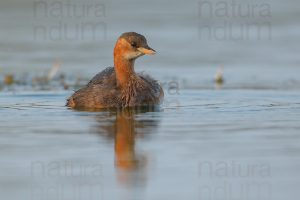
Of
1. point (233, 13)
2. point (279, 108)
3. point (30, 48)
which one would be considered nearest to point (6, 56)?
point (30, 48)

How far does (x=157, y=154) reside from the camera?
10.4m

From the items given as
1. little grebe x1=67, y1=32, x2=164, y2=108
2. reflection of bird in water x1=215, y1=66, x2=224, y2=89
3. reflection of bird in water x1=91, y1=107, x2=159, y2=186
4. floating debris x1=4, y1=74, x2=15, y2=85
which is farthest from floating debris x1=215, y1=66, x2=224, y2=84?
floating debris x1=4, y1=74, x2=15, y2=85

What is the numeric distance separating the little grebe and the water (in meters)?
0.35

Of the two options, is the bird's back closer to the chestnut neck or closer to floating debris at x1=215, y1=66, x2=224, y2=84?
the chestnut neck

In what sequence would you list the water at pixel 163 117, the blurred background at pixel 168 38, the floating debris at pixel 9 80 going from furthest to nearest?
the blurred background at pixel 168 38, the floating debris at pixel 9 80, the water at pixel 163 117

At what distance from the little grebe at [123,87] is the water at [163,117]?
13.7 inches

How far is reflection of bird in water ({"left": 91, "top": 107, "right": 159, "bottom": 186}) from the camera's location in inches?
376

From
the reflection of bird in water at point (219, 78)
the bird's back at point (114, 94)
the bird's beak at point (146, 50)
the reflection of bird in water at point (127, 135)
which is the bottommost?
the reflection of bird in water at point (127, 135)

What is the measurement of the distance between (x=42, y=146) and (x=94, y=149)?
676 mm

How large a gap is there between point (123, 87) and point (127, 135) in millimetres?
3304

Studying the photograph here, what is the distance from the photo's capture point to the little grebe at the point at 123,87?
14.9 m

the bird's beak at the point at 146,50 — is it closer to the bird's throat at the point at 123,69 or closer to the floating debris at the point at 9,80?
the bird's throat at the point at 123,69

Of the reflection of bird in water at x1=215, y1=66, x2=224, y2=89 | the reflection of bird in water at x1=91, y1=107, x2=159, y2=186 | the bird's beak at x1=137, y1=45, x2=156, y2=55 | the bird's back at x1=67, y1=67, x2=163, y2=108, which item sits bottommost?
the reflection of bird in water at x1=91, y1=107, x2=159, y2=186

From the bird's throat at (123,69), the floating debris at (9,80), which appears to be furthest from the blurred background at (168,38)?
the bird's throat at (123,69)
